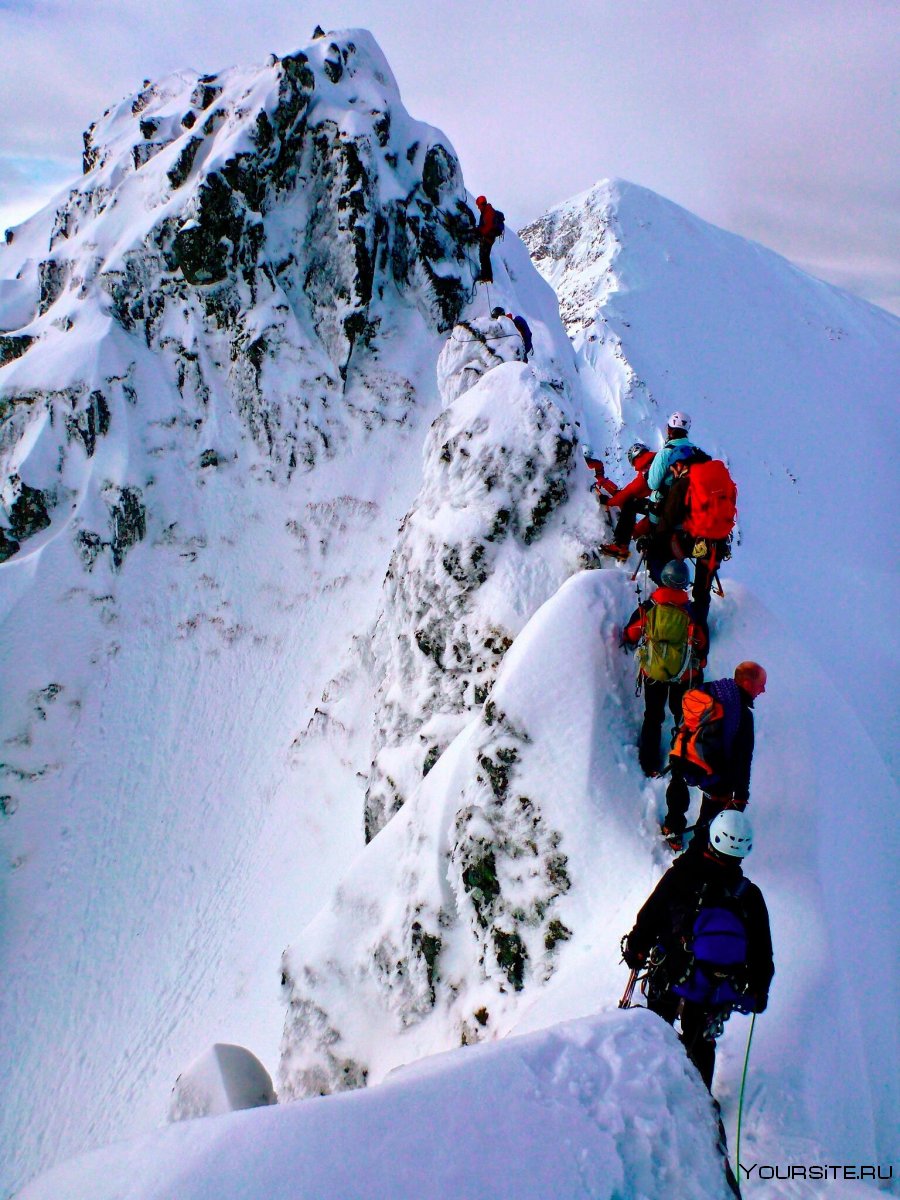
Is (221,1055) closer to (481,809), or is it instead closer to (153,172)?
(481,809)

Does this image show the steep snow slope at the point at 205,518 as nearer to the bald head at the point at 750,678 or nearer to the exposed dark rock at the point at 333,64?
the exposed dark rock at the point at 333,64

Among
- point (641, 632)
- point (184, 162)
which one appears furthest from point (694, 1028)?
point (184, 162)

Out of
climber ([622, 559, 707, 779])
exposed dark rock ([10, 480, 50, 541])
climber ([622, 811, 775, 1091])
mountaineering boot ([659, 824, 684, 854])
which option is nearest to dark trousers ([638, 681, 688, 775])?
climber ([622, 559, 707, 779])

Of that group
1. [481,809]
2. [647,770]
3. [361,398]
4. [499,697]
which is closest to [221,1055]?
[481,809]

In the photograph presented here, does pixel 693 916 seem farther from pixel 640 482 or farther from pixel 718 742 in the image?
pixel 640 482

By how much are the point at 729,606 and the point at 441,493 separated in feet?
20.0

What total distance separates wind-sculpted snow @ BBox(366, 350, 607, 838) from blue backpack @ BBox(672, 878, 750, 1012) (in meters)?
6.26

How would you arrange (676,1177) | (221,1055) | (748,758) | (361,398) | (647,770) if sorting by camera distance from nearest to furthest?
(676,1177), (748,758), (647,770), (221,1055), (361,398)

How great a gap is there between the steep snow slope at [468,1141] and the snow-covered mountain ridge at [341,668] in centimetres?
5

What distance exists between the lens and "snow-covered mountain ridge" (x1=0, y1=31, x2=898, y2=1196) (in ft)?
21.6

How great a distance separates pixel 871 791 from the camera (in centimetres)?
794

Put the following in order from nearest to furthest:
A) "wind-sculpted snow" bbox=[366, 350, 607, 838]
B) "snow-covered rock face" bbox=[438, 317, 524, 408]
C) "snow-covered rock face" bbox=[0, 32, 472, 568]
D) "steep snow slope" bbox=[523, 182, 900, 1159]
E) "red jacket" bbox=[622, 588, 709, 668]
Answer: "steep snow slope" bbox=[523, 182, 900, 1159] → "red jacket" bbox=[622, 588, 709, 668] → "wind-sculpted snow" bbox=[366, 350, 607, 838] → "snow-covered rock face" bbox=[438, 317, 524, 408] → "snow-covered rock face" bbox=[0, 32, 472, 568]

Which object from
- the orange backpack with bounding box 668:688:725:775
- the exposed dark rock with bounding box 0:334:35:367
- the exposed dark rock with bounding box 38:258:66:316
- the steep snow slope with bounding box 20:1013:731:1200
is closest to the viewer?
the steep snow slope with bounding box 20:1013:731:1200

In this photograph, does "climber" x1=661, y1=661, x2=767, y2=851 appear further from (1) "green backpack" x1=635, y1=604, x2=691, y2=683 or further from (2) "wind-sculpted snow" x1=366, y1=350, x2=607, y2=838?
(2) "wind-sculpted snow" x1=366, y1=350, x2=607, y2=838
